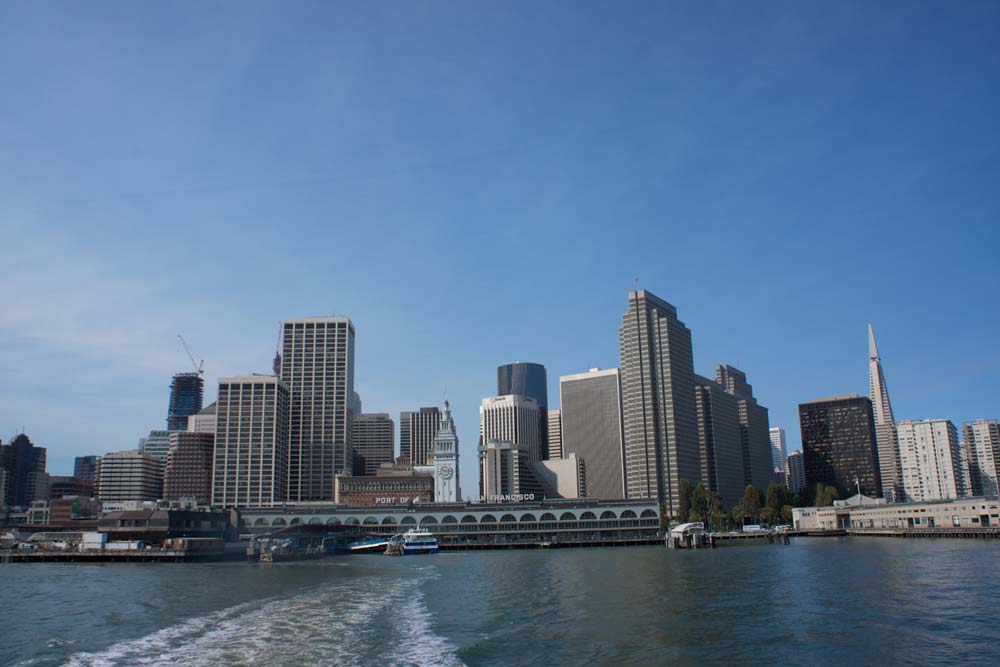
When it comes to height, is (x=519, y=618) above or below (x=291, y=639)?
below

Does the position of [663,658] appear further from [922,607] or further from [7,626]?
[7,626]

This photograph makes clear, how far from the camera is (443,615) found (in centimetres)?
7081

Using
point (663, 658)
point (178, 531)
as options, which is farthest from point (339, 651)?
point (178, 531)

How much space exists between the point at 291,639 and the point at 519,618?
19.8 meters

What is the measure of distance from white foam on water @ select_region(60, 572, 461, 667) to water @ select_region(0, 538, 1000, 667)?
18 centimetres

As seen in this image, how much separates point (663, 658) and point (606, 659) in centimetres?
359

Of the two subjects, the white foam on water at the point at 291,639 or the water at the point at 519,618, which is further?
the water at the point at 519,618

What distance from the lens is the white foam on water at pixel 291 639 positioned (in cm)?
5100

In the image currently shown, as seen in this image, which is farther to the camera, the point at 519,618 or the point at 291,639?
the point at 519,618

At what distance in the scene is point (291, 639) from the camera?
57.6 meters

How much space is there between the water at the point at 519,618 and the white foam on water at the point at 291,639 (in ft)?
0.61

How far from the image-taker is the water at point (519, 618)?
51.9m

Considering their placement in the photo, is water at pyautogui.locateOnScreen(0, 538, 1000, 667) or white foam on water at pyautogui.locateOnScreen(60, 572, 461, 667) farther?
water at pyautogui.locateOnScreen(0, 538, 1000, 667)

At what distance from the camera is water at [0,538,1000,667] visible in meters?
51.9
